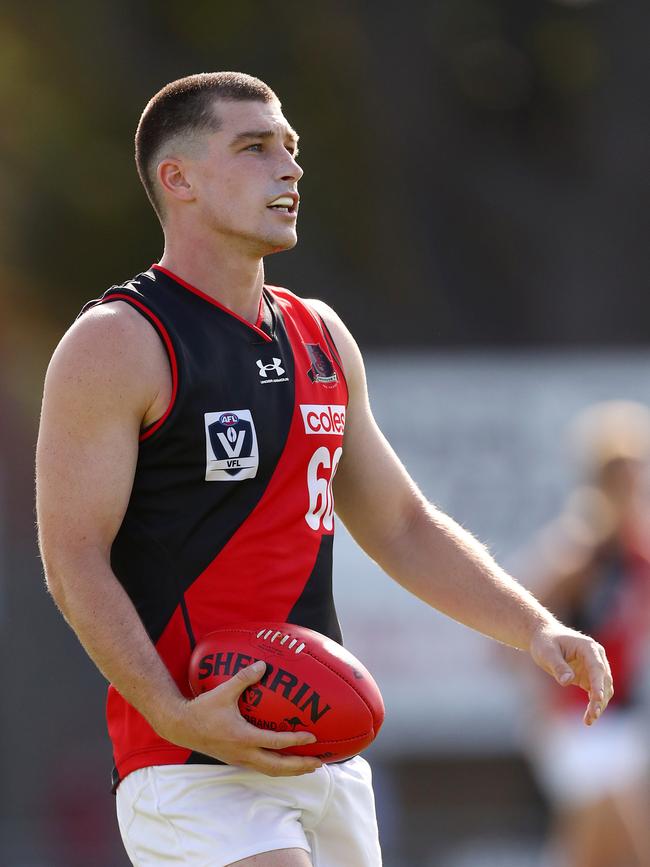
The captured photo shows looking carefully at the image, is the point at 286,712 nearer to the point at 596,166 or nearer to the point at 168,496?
the point at 168,496

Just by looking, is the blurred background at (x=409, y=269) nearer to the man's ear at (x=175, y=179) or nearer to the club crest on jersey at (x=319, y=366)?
the club crest on jersey at (x=319, y=366)

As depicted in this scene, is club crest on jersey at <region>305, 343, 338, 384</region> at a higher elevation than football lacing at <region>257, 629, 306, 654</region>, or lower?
higher

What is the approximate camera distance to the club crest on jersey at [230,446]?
3.81 m

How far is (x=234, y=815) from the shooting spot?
12.2ft

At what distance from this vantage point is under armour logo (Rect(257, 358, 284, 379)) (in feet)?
13.1

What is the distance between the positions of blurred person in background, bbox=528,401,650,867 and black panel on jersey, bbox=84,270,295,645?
13.6 ft

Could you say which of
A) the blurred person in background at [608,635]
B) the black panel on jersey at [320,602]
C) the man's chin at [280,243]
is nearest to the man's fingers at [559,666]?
the black panel on jersey at [320,602]

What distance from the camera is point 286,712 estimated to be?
141 inches

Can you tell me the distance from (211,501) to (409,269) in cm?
Result: 1196

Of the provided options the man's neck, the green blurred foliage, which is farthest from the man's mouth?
the green blurred foliage

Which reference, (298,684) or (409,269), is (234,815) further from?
(409,269)

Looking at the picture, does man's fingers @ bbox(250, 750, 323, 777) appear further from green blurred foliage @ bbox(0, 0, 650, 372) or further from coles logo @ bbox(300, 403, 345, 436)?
green blurred foliage @ bbox(0, 0, 650, 372)

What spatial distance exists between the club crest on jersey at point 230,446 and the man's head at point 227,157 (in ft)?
1.56

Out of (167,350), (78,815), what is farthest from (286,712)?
(78,815)
